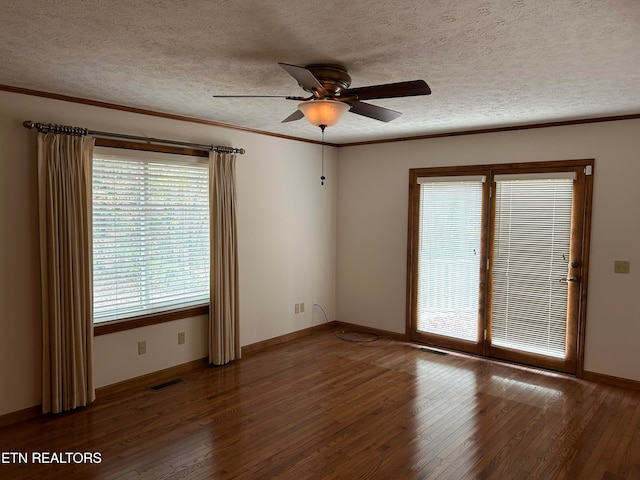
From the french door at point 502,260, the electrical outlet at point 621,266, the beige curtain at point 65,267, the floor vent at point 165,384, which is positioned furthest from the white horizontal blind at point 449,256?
the beige curtain at point 65,267

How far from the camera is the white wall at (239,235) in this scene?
11.2 ft

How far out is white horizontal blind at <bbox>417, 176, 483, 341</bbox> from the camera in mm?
5168

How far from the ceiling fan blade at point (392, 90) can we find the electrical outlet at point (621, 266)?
114 inches

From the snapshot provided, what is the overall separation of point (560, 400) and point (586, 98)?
2451mm

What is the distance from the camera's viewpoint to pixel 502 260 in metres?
4.95

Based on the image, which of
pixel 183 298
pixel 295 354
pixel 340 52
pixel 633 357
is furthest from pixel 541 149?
pixel 183 298

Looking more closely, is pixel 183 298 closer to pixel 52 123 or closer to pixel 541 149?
pixel 52 123

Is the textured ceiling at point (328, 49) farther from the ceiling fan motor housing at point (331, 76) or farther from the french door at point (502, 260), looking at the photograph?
the french door at point (502, 260)

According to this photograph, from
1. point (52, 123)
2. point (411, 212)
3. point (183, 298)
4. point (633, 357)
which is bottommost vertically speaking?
point (633, 357)

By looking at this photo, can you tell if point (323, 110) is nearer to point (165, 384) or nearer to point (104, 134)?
point (104, 134)

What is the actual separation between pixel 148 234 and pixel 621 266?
14.0 feet

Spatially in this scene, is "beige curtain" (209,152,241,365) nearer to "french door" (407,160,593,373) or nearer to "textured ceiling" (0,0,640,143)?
"textured ceiling" (0,0,640,143)

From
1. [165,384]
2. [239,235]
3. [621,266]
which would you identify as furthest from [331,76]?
[621,266]

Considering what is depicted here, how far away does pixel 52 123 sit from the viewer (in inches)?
141
